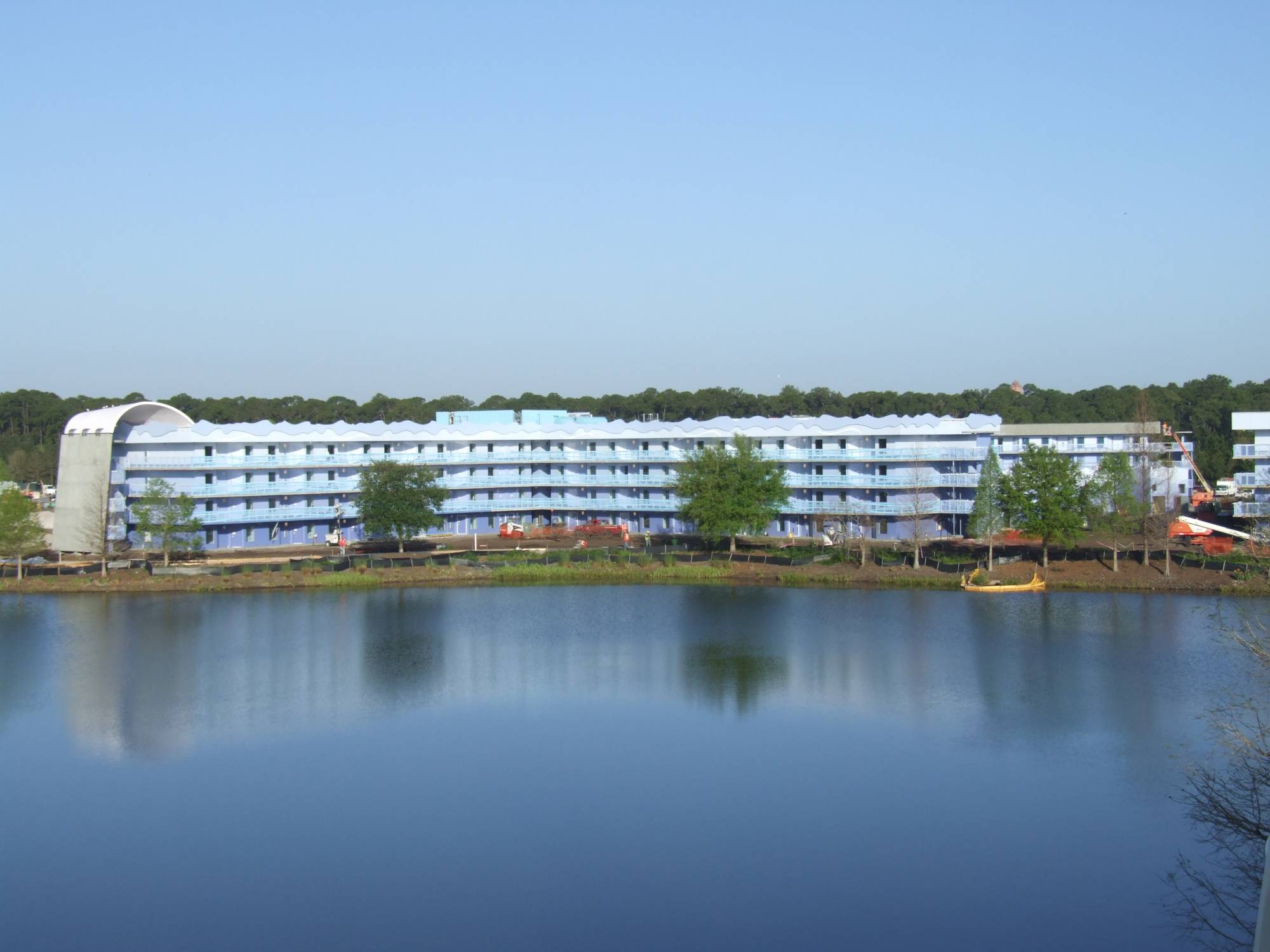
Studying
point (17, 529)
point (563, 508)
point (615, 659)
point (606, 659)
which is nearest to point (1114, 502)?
point (615, 659)

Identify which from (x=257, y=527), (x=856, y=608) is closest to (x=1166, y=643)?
(x=856, y=608)

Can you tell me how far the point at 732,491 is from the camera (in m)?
29.2

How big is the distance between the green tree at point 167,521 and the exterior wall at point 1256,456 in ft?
91.2

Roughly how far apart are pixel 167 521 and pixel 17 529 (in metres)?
3.45

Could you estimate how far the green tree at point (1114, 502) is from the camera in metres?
25.8

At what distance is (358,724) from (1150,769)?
1027cm

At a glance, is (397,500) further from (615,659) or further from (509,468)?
(615,659)

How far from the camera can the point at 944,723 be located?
15062mm

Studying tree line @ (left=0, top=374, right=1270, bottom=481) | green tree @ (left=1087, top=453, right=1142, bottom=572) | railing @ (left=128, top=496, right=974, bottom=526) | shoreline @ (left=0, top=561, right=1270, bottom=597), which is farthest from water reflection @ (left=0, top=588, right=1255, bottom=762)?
tree line @ (left=0, top=374, right=1270, bottom=481)

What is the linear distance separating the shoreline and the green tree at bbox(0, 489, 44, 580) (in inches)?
38.5

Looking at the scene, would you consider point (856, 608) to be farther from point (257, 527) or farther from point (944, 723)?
point (257, 527)

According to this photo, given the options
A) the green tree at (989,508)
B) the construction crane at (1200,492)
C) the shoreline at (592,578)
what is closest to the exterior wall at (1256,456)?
the construction crane at (1200,492)

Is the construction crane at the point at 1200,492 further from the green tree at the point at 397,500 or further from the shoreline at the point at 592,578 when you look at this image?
the green tree at the point at 397,500

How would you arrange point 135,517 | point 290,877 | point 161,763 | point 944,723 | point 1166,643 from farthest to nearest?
point 135,517
point 1166,643
point 944,723
point 161,763
point 290,877
